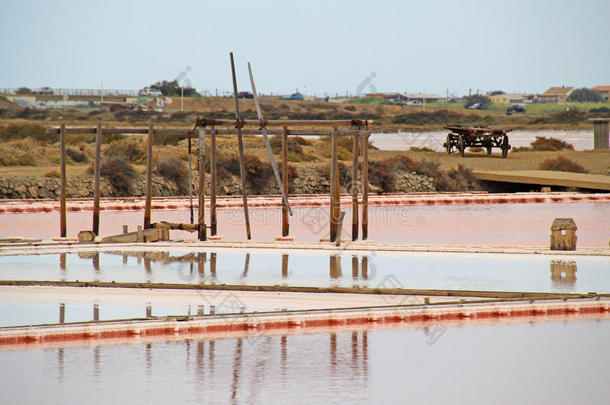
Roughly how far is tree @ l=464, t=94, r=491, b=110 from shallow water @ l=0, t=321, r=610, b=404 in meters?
97.3

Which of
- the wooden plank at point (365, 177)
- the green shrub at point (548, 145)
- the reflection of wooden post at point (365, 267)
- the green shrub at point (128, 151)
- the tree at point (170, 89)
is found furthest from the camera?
the tree at point (170, 89)

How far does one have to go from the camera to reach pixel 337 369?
24.5 ft

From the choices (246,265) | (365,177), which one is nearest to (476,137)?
(365,177)

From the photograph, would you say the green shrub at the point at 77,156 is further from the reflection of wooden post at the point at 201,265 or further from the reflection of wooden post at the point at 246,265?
the reflection of wooden post at the point at 246,265

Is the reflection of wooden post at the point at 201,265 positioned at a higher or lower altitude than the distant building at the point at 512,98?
lower

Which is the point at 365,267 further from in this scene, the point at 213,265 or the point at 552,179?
the point at 552,179

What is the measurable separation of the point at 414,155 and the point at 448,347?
24.0 m

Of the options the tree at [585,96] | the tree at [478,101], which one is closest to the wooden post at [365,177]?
the tree at [478,101]

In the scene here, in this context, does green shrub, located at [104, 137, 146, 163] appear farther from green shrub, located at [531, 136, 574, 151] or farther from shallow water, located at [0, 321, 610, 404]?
shallow water, located at [0, 321, 610, 404]

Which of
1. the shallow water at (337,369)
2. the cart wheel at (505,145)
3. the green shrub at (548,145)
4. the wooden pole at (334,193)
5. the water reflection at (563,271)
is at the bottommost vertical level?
the shallow water at (337,369)

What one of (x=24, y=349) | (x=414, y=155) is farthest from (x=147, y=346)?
(x=414, y=155)

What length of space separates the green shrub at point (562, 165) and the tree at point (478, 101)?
73.6m

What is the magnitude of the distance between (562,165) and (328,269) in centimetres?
2065

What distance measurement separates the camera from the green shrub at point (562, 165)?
3047cm
